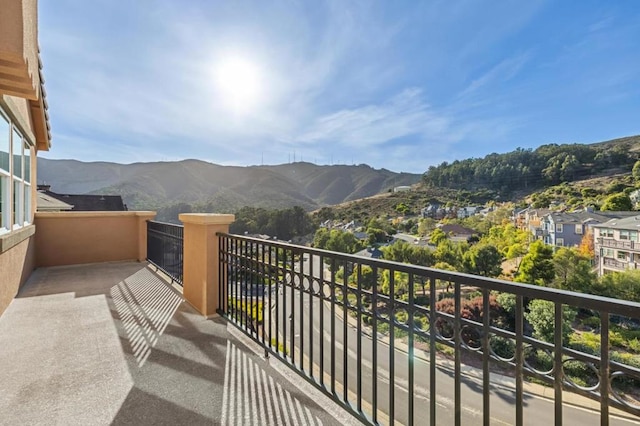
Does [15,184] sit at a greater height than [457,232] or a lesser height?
greater

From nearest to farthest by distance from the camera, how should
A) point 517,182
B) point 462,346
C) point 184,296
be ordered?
point 462,346, point 184,296, point 517,182

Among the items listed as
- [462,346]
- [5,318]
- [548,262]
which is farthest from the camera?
[548,262]

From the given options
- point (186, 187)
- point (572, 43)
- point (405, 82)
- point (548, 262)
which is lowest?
point (548, 262)

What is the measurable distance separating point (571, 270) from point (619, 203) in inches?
653

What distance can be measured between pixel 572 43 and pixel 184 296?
69145 millimetres

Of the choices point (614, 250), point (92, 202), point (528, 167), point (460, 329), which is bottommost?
point (614, 250)

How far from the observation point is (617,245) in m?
30.0

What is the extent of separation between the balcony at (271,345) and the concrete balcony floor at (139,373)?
0.04 ft

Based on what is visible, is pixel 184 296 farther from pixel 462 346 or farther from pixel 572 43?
pixel 572 43

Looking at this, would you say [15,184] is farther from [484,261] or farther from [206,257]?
[484,261]

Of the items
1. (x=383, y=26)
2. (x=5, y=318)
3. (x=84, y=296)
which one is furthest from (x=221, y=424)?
(x=383, y=26)

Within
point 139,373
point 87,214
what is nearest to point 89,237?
point 87,214

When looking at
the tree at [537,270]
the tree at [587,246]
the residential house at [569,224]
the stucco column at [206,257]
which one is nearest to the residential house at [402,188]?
the residential house at [569,224]

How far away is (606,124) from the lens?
62.6m
